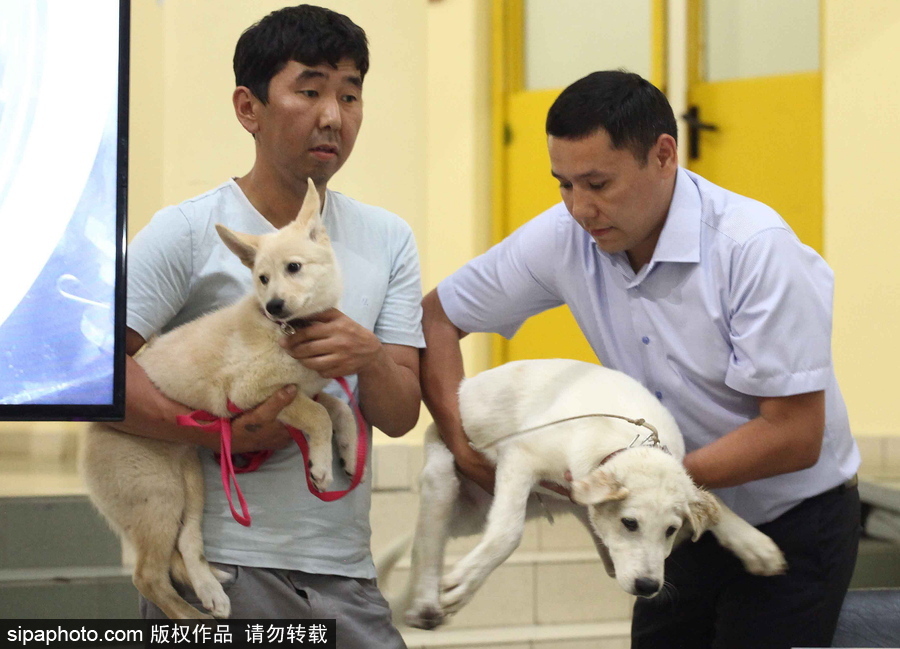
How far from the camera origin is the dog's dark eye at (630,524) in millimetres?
1432

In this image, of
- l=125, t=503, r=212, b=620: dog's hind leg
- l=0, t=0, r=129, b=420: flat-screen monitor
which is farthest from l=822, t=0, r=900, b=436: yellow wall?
l=0, t=0, r=129, b=420: flat-screen monitor

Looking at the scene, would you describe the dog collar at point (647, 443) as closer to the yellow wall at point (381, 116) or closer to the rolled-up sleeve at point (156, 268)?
the rolled-up sleeve at point (156, 268)

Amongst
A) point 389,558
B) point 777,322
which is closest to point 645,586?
point 777,322

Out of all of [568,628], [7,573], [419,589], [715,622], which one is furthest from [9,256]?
[568,628]

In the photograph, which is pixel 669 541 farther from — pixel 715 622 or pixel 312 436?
pixel 312 436

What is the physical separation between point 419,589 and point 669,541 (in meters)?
0.45

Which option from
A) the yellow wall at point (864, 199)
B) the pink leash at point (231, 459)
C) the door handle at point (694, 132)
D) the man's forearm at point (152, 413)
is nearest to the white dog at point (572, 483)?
the pink leash at point (231, 459)

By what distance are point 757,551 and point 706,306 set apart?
1.39ft

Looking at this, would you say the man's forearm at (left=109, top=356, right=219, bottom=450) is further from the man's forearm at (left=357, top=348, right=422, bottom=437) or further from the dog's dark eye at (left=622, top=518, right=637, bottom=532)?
the dog's dark eye at (left=622, top=518, right=637, bottom=532)

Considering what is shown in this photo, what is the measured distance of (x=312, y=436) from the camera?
1.40 meters

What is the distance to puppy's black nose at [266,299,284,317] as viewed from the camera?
4.37ft

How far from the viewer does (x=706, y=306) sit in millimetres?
1547

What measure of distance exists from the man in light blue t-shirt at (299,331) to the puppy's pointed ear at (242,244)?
0.46ft

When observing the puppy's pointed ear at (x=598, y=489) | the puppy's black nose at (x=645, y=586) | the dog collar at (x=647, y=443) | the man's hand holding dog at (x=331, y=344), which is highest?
the man's hand holding dog at (x=331, y=344)
